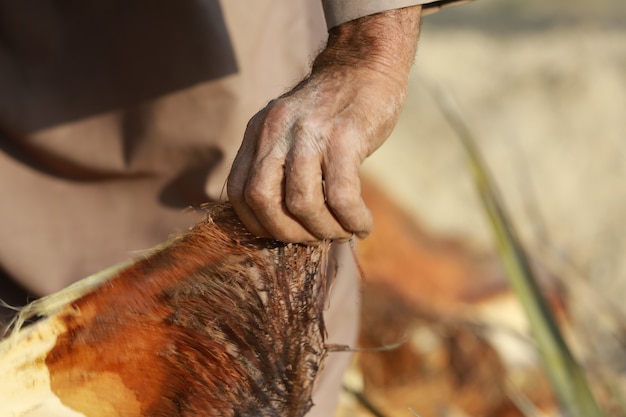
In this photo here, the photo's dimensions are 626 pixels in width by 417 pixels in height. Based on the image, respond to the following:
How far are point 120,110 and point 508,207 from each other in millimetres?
3120

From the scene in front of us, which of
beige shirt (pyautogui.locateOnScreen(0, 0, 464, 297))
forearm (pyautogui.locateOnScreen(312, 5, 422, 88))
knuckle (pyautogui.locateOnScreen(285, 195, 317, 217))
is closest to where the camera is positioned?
knuckle (pyautogui.locateOnScreen(285, 195, 317, 217))

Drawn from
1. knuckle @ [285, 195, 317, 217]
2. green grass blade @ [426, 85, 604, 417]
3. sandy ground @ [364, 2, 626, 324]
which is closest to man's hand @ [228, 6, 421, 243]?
knuckle @ [285, 195, 317, 217]

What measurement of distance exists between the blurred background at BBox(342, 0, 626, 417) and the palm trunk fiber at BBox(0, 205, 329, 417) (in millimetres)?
852

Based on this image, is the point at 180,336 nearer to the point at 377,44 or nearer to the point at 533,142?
the point at 377,44

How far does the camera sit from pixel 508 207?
14.3 feet

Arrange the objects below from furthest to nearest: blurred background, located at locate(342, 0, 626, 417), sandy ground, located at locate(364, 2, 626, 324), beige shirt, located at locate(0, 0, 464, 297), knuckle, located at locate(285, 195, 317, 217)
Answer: sandy ground, located at locate(364, 2, 626, 324)
blurred background, located at locate(342, 0, 626, 417)
beige shirt, located at locate(0, 0, 464, 297)
knuckle, located at locate(285, 195, 317, 217)

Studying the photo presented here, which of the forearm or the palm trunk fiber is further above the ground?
the forearm

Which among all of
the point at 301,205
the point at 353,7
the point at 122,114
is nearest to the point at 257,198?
the point at 301,205

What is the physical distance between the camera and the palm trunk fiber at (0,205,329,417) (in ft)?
3.28

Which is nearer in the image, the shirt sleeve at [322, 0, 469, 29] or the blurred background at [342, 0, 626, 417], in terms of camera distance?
the shirt sleeve at [322, 0, 469, 29]

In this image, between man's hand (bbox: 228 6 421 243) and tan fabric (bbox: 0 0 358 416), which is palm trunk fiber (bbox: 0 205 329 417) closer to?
man's hand (bbox: 228 6 421 243)

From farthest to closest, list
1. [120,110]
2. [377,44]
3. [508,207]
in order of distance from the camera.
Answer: [508,207] < [120,110] < [377,44]

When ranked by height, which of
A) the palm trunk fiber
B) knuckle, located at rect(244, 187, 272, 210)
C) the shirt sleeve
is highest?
the shirt sleeve

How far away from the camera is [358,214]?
97 centimetres
